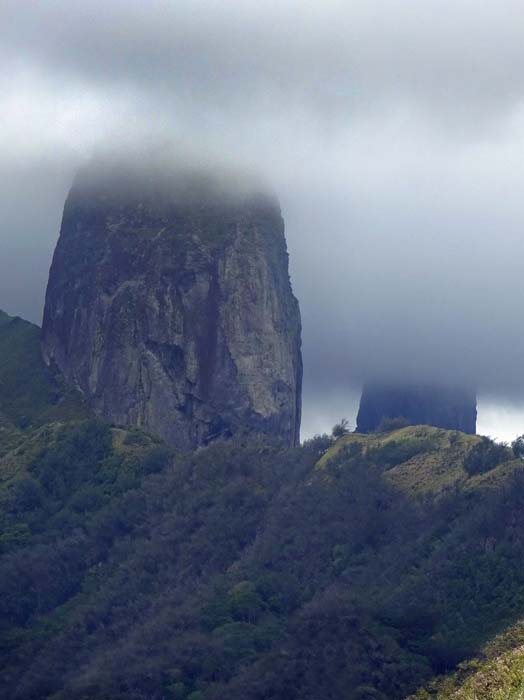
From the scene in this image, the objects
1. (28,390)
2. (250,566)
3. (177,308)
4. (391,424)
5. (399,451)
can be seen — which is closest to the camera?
(250,566)

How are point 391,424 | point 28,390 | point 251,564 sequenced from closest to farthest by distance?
point 251,564, point 391,424, point 28,390

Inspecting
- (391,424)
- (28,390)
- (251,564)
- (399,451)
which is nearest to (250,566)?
(251,564)

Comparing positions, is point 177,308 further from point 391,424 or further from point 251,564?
point 251,564

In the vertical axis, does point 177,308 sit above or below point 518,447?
above

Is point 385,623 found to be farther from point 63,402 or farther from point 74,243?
point 74,243

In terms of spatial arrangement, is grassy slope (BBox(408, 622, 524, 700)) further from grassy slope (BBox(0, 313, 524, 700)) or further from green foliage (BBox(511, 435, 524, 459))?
green foliage (BBox(511, 435, 524, 459))

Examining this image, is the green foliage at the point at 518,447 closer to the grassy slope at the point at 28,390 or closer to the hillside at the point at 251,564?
the hillside at the point at 251,564

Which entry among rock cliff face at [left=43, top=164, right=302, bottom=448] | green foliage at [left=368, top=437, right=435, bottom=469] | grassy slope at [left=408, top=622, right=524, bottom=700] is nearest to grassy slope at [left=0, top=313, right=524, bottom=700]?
green foliage at [left=368, top=437, right=435, bottom=469]
